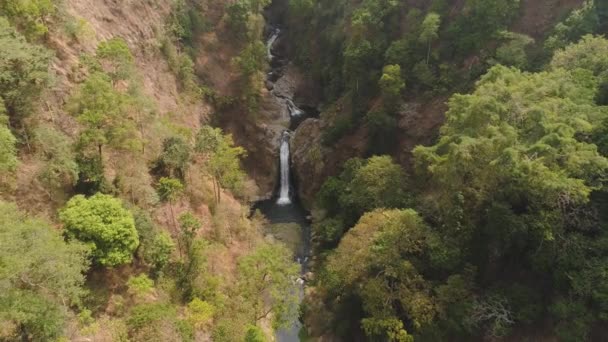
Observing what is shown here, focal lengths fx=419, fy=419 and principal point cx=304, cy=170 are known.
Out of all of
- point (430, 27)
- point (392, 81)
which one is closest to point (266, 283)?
point (392, 81)

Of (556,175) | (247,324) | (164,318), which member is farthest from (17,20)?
(556,175)

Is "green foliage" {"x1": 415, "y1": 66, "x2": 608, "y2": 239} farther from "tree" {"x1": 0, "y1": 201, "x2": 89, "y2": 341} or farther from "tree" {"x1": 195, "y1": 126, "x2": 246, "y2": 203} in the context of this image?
"tree" {"x1": 0, "y1": 201, "x2": 89, "y2": 341}

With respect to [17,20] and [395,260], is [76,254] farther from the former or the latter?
[395,260]

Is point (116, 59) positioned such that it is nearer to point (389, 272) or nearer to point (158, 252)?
point (158, 252)

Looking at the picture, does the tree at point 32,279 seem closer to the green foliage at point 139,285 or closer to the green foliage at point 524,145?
the green foliage at point 139,285

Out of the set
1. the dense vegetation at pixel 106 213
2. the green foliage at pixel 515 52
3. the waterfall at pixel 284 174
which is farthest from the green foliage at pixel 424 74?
the dense vegetation at pixel 106 213

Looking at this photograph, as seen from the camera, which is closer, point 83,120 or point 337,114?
point 83,120
